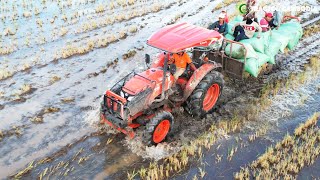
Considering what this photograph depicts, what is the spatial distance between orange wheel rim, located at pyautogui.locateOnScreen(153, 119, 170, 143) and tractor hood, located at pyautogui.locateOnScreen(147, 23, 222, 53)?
57.2 inches

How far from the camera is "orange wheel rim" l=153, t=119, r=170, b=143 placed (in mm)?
7113

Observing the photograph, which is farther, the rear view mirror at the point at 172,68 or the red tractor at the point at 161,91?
the rear view mirror at the point at 172,68

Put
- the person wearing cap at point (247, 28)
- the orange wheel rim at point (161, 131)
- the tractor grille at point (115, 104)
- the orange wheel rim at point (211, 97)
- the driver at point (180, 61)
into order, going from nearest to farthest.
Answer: the tractor grille at point (115, 104) < the orange wheel rim at point (161, 131) < the driver at point (180, 61) < the orange wheel rim at point (211, 97) < the person wearing cap at point (247, 28)

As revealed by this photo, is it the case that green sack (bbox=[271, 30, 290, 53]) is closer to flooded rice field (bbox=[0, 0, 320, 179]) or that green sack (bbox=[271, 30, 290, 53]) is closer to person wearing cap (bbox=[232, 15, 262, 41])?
person wearing cap (bbox=[232, 15, 262, 41])

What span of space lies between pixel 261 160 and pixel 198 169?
1210 mm

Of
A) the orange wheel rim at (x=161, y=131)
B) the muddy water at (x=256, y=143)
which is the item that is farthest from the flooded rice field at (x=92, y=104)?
the orange wheel rim at (x=161, y=131)

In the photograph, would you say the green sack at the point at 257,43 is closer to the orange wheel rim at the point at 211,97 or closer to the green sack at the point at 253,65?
the green sack at the point at 253,65

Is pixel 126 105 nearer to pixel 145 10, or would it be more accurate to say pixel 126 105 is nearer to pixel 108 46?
pixel 108 46

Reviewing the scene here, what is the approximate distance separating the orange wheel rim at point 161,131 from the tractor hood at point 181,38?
1.45m

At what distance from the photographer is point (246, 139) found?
7.58 metres

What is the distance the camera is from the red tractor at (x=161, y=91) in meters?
6.86

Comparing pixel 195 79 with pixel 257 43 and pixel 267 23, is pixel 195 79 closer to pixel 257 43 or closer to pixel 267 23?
pixel 257 43

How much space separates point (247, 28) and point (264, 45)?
63 cm

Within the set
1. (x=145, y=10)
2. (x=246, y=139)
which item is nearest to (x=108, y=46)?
(x=145, y=10)
